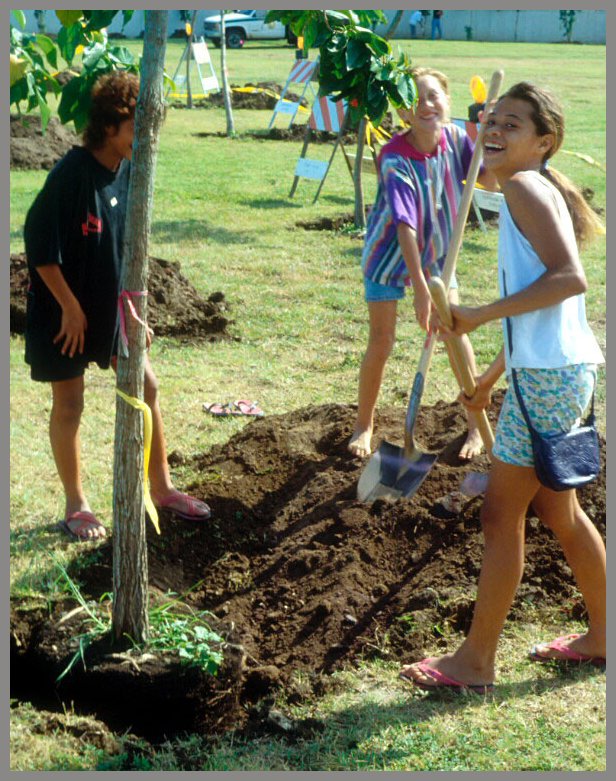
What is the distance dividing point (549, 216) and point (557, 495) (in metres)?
0.96

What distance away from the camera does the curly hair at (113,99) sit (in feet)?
13.4

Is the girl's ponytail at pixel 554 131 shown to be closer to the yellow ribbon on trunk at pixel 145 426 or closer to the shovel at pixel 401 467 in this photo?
the shovel at pixel 401 467

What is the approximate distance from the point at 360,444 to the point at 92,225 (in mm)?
1749

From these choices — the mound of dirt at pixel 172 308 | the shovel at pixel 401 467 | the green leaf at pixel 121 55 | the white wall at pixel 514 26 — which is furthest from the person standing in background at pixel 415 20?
the shovel at pixel 401 467

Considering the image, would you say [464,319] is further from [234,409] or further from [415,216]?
[234,409]

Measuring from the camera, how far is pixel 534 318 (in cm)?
323

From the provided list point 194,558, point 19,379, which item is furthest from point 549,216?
point 19,379

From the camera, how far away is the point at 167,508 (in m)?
4.73

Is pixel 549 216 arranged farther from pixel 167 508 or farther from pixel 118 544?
pixel 167 508

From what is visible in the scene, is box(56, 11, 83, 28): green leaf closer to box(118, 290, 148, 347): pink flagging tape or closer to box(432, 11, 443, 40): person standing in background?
box(118, 290, 148, 347): pink flagging tape

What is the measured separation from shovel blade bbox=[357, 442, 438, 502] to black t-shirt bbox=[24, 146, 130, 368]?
1.26 meters

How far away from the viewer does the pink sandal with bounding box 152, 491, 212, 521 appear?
4.71 m

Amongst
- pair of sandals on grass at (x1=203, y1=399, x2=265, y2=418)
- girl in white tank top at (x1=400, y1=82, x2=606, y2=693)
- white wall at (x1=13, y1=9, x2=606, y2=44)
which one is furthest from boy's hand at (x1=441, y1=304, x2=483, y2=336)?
white wall at (x1=13, y1=9, x2=606, y2=44)

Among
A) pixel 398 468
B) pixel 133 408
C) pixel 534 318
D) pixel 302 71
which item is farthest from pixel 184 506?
pixel 302 71
